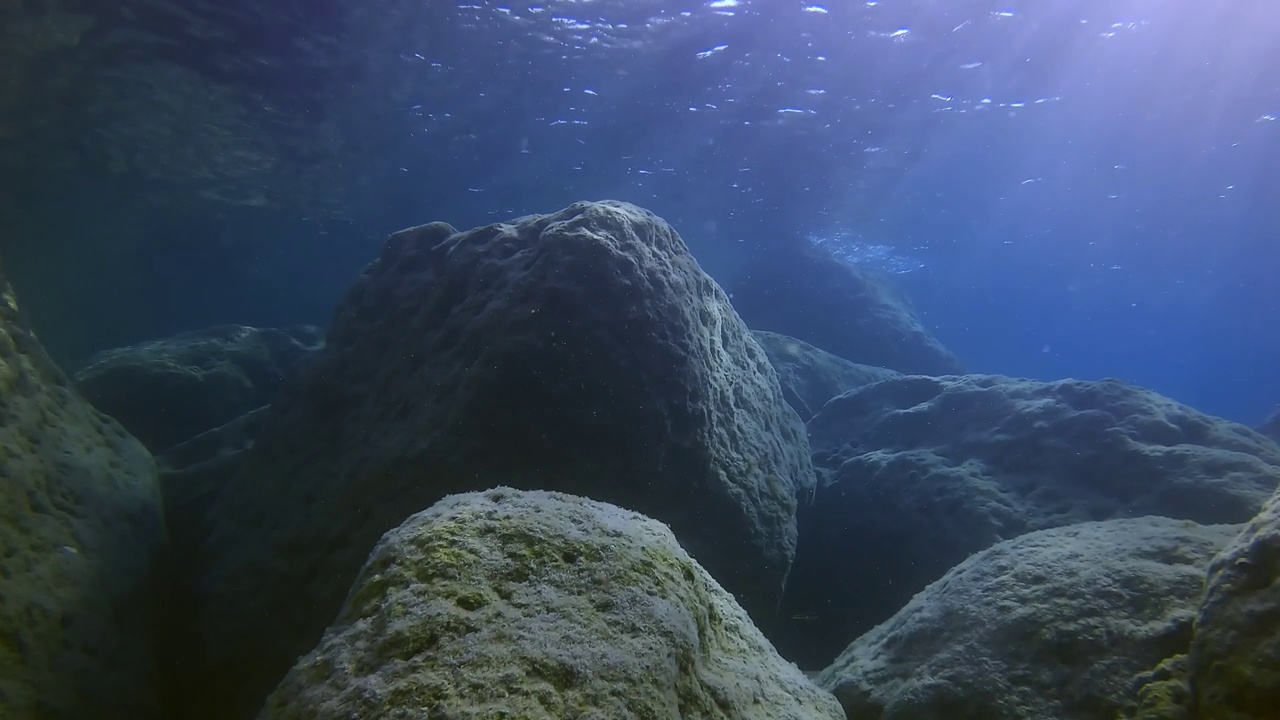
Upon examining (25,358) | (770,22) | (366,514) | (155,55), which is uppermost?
(770,22)

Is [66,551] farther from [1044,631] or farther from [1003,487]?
[1003,487]

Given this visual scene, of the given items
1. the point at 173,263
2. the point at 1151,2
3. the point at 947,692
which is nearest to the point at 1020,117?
the point at 1151,2

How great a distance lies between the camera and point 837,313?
75.0ft

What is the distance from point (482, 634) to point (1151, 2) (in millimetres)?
22511

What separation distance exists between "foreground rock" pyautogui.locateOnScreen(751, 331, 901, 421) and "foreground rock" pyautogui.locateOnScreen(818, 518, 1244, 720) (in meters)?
7.44

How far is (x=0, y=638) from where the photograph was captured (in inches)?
133

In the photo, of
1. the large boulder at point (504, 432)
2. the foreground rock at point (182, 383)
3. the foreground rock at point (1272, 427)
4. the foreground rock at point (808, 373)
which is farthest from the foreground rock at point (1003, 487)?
the foreground rock at point (1272, 427)

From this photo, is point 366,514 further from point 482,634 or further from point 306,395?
point 482,634

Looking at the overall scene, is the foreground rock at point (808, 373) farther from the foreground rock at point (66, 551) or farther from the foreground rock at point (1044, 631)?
the foreground rock at point (66, 551)

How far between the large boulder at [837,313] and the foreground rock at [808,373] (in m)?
7.78

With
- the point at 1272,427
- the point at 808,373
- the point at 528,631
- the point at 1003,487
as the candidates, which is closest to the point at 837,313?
the point at 808,373

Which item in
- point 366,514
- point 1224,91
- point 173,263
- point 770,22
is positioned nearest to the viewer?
point 366,514

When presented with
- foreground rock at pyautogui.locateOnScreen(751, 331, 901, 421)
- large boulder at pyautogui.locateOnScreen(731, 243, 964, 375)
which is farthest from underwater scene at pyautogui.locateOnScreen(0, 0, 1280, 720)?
large boulder at pyautogui.locateOnScreen(731, 243, 964, 375)

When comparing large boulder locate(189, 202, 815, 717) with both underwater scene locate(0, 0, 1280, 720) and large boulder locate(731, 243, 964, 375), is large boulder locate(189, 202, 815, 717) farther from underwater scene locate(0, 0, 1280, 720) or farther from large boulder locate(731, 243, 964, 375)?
large boulder locate(731, 243, 964, 375)
